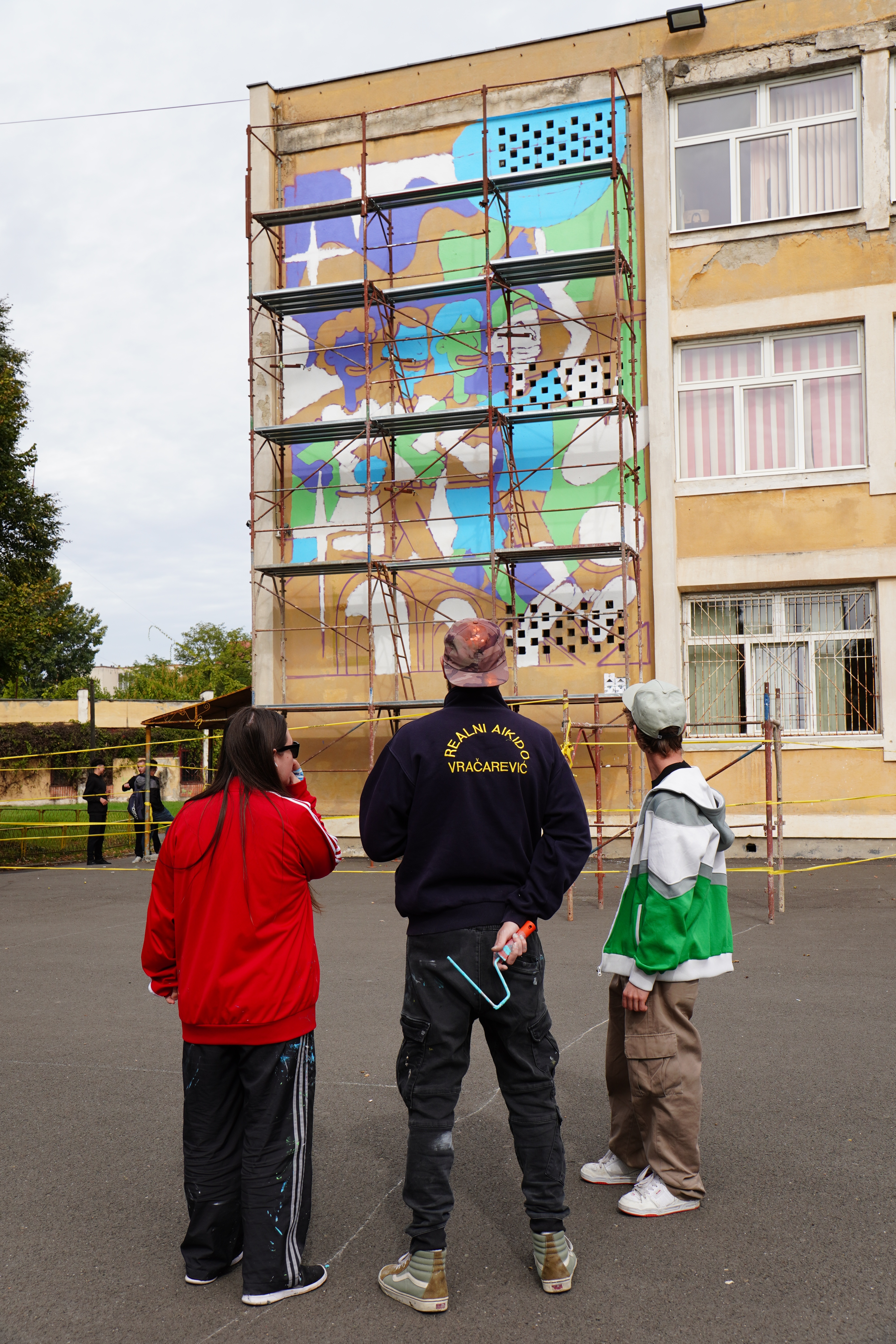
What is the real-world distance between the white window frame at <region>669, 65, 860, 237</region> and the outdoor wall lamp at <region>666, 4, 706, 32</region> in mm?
906

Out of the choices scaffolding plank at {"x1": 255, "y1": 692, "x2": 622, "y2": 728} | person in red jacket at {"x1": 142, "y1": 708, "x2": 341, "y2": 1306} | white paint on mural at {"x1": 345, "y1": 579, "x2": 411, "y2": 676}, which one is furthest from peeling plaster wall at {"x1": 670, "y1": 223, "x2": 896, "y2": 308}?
person in red jacket at {"x1": 142, "y1": 708, "x2": 341, "y2": 1306}

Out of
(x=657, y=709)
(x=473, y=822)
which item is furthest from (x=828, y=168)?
(x=473, y=822)

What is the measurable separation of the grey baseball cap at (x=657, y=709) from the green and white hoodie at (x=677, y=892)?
0.56ft

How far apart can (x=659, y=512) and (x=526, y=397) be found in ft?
9.21

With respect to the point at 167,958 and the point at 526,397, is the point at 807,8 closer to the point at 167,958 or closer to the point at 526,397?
the point at 526,397

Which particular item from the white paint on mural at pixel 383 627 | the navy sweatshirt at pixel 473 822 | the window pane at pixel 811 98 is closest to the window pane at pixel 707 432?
the window pane at pixel 811 98

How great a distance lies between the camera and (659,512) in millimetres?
16125

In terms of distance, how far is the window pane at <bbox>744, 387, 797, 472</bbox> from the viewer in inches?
632

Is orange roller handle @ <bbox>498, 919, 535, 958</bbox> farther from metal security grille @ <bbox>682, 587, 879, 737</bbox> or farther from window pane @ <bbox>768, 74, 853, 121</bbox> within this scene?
window pane @ <bbox>768, 74, 853, 121</bbox>

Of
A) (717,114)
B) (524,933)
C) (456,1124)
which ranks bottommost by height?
(456,1124)

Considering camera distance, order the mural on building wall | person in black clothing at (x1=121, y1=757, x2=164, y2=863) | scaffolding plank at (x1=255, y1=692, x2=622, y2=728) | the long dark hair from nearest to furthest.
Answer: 1. the long dark hair
2. scaffolding plank at (x1=255, y1=692, x2=622, y2=728)
3. the mural on building wall
4. person in black clothing at (x1=121, y1=757, x2=164, y2=863)

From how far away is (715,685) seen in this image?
16188 millimetres

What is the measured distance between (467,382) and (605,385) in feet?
7.13

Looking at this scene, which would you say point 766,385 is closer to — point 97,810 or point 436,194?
point 436,194
